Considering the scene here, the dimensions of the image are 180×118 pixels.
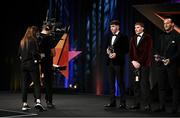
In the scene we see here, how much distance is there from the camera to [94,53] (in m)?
11.5

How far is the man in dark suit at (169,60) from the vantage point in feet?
25.0

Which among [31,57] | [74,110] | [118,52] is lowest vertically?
[74,110]

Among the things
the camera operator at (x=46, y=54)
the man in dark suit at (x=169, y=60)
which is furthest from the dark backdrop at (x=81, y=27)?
the camera operator at (x=46, y=54)

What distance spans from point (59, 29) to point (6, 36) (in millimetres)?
1974

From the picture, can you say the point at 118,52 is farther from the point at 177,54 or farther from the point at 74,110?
the point at 74,110

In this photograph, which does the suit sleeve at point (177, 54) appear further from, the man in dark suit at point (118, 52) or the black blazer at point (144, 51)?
the man in dark suit at point (118, 52)

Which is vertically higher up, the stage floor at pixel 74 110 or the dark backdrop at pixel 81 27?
the dark backdrop at pixel 81 27

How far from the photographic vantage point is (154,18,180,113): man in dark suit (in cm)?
762

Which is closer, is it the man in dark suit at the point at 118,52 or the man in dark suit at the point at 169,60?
the man in dark suit at the point at 169,60

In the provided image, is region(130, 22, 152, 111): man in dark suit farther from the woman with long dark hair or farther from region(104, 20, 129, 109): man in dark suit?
the woman with long dark hair

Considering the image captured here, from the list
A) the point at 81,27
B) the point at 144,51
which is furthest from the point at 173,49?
the point at 81,27

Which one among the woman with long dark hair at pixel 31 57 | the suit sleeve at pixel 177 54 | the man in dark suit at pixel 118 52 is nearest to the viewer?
the suit sleeve at pixel 177 54

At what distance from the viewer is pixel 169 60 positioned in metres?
7.59

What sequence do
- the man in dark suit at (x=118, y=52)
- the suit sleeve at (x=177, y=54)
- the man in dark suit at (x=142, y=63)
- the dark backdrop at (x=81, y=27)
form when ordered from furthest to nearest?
the dark backdrop at (x=81, y=27)
the man in dark suit at (x=118, y=52)
the man in dark suit at (x=142, y=63)
the suit sleeve at (x=177, y=54)
